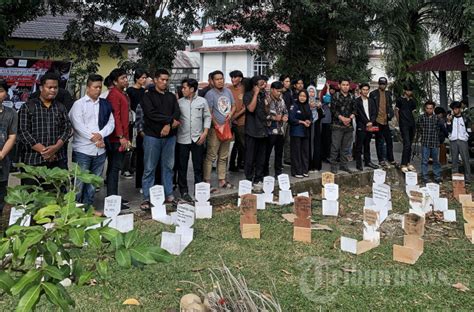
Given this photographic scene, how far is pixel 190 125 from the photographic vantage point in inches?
233

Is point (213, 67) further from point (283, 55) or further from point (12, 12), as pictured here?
point (12, 12)

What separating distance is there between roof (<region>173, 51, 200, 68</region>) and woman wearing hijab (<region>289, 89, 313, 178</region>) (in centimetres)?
2131

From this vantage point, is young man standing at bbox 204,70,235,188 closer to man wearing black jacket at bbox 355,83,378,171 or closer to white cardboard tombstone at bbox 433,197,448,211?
man wearing black jacket at bbox 355,83,378,171

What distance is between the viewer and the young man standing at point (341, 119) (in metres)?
7.57

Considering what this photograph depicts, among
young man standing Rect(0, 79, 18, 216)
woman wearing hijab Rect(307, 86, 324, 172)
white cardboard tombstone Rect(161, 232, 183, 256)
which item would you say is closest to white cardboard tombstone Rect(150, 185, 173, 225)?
white cardboard tombstone Rect(161, 232, 183, 256)

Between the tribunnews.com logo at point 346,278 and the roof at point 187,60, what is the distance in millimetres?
24786

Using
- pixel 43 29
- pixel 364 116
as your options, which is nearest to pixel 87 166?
pixel 364 116

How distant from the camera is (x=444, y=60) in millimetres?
10297

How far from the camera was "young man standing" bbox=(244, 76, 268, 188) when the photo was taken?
6.64 metres

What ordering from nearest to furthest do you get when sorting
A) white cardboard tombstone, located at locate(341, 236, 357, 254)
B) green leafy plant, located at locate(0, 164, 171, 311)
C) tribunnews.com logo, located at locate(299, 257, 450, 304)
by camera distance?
1. green leafy plant, located at locate(0, 164, 171, 311)
2. tribunnews.com logo, located at locate(299, 257, 450, 304)
3. white cardboard tombstone, located at locate(341, 236, 357, 254)

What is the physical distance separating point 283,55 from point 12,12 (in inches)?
244

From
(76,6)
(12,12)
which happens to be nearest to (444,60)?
(76,6)

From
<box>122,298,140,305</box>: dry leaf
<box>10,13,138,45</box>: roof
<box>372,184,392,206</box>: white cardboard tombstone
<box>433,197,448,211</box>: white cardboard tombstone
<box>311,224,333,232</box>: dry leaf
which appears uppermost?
<box>10,13,138,45</box>: roof

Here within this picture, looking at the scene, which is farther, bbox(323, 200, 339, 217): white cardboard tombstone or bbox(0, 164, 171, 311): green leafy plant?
bbox(323, 200, 339, 217): white cardboard tombstone
